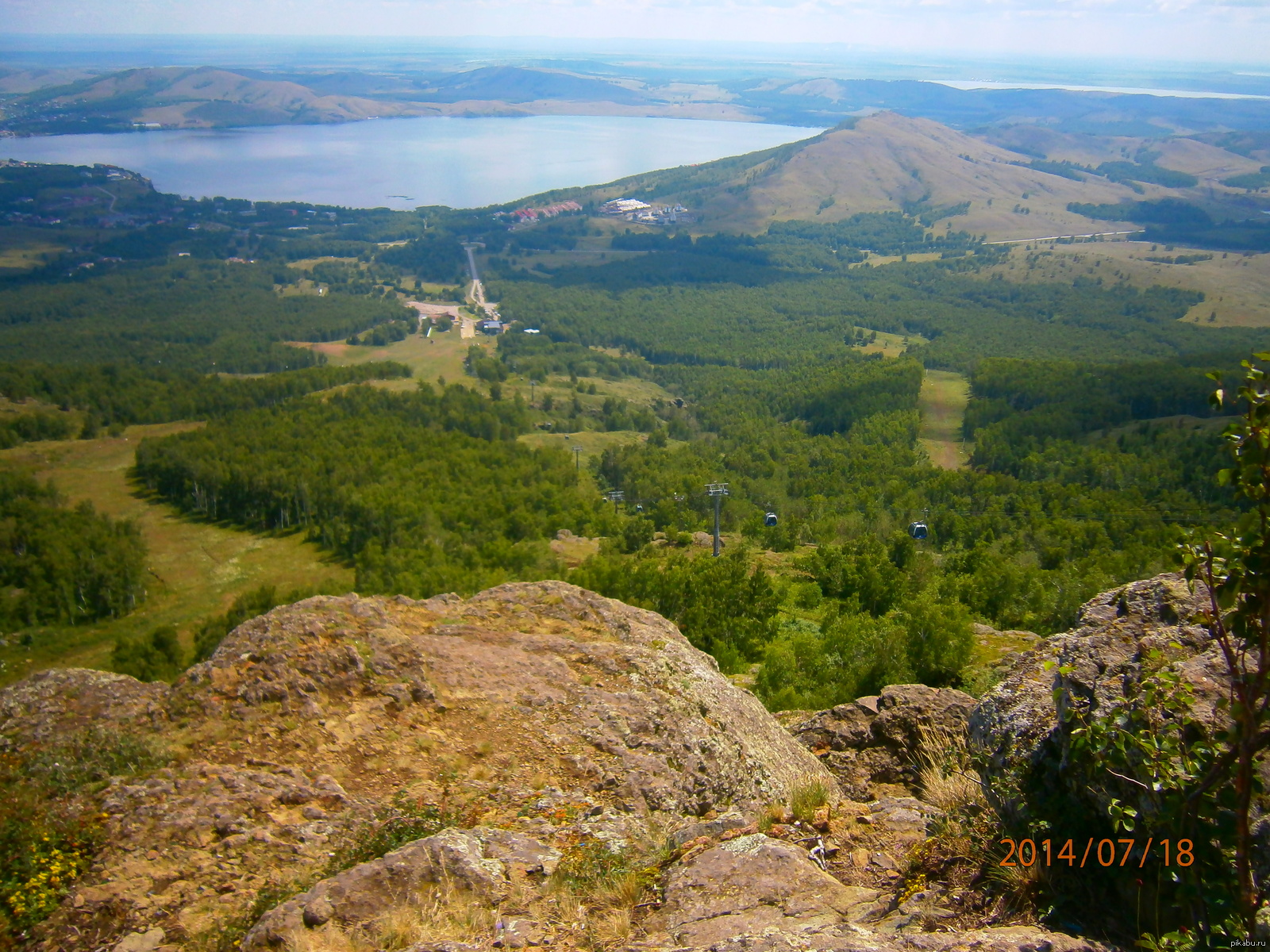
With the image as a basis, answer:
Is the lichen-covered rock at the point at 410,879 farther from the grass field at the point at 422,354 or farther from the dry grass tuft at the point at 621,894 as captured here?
the grass field at the point at 422,354

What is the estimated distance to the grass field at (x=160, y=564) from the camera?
51719 mm

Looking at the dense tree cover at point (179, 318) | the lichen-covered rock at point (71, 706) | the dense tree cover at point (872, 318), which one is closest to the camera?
the lichen-covered rock at point (71, 706)

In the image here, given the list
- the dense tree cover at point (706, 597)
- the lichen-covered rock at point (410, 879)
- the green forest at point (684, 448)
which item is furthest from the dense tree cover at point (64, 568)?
the lichen-covered rock at point (410, 879)

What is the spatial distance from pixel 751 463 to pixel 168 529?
54542 millimetres

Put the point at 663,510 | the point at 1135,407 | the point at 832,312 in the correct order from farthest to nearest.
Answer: the point at 832,312 → the point at 1135,407 → the point at 663,510

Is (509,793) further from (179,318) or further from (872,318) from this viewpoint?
(872,318)

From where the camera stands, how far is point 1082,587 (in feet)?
118

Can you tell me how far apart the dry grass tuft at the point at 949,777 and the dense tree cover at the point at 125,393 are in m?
96.3

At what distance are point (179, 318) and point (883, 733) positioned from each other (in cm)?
16419

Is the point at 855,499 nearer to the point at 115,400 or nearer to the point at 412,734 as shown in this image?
the point at 412,734

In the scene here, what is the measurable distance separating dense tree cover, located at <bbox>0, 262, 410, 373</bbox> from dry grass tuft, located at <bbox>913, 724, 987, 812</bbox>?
13176 centimetres

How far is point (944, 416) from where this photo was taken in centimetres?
10456

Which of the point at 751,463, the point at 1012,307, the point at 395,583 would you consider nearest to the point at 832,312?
the point at 1012,307
